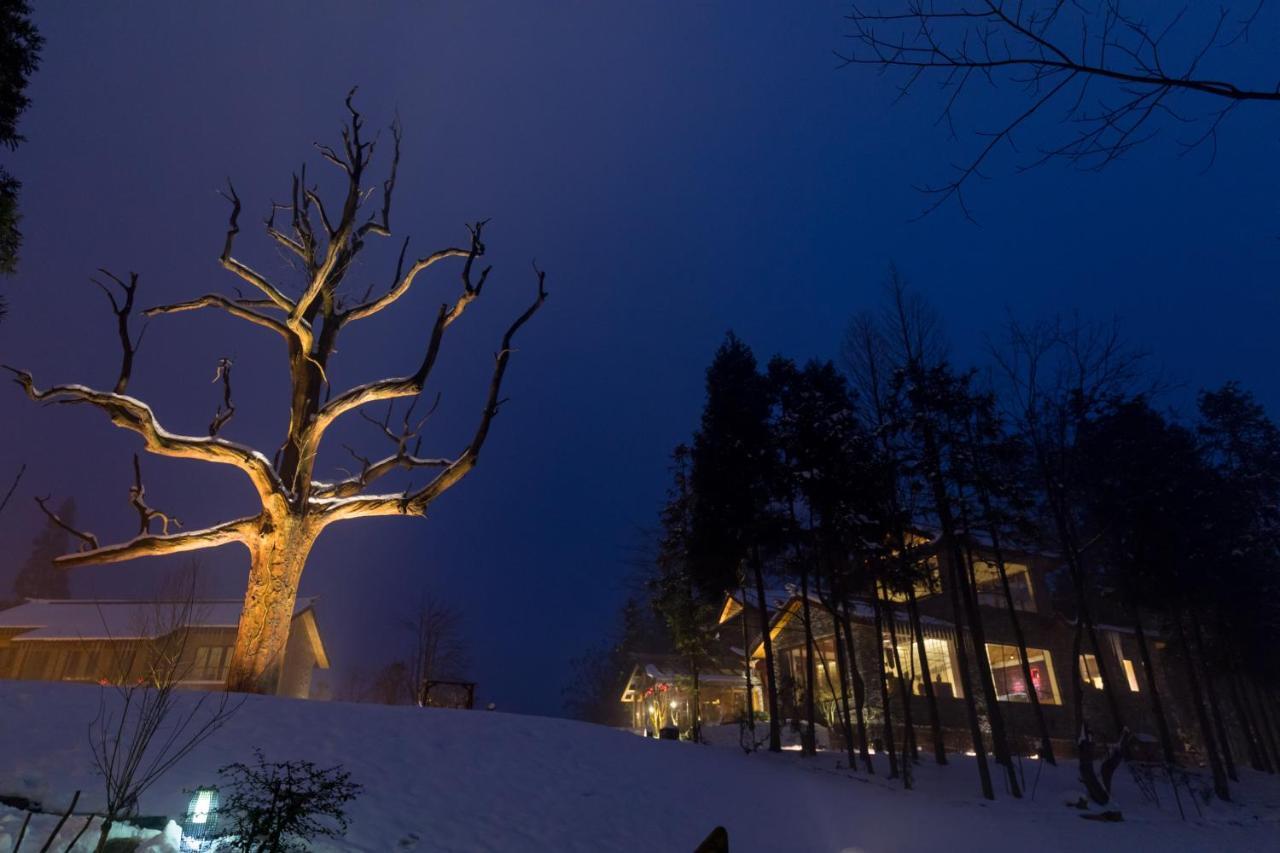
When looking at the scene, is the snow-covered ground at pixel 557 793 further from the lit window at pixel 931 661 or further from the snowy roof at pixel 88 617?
the snowy roof at pixel 88 617

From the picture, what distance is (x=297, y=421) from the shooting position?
48.8 feet

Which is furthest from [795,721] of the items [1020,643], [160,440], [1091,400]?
[160,440]

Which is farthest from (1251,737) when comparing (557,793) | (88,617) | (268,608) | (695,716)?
(88,617)

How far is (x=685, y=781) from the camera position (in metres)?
11.9

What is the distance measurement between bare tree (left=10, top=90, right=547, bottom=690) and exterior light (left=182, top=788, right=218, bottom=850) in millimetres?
7408

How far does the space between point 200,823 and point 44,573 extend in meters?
73.8

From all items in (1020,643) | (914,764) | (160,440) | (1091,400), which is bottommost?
(914,764)

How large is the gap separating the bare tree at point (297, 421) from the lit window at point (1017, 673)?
86.0ft

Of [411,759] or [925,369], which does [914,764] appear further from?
[411,759]

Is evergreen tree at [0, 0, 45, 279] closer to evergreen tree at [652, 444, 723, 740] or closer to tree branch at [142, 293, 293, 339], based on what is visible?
tree branch at [142, 293, 293, 339]

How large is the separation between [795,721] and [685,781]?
1331 centimetres

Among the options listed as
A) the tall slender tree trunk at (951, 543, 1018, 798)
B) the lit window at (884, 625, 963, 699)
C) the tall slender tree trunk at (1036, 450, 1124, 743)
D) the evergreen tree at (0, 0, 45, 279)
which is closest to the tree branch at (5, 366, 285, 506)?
the evergreen tree at (0, 0, 45, 279)

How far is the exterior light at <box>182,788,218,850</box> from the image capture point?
573 cm

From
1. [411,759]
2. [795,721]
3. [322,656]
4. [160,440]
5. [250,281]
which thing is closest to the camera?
[411,759]
